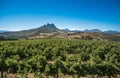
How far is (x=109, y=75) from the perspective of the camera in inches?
1221

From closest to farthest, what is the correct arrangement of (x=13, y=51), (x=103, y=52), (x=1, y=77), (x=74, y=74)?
(x=1, y=77)
(x=74, y=74)
(x=13, y=51)
(x=103, y=52)

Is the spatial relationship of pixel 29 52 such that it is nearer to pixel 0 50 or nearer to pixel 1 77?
pixel 0 50

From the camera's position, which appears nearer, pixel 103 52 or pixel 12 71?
pixel 12 71

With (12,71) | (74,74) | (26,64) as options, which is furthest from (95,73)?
(12,71)

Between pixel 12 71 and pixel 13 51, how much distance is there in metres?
13.0

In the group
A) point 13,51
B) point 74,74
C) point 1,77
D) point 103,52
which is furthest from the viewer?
point 103,52

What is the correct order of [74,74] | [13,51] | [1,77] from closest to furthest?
[1,77]
[74,74]
[13,51]

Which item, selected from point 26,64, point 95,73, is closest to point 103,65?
point 95,73

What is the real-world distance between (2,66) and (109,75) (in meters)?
17.7

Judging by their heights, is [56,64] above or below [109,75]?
above

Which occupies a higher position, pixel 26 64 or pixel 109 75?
pixel 26 64

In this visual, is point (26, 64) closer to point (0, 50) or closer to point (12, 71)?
point (12, 71)

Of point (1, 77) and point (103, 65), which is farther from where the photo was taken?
point (103, 65)

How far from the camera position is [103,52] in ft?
165
